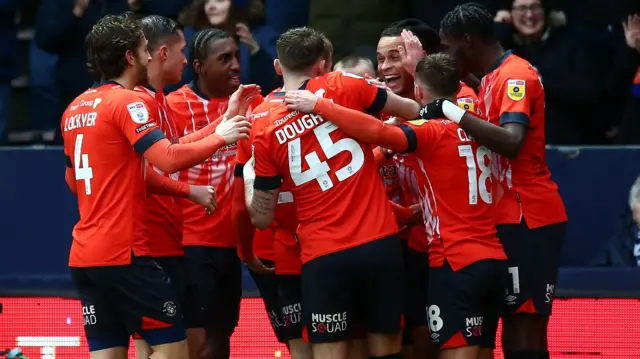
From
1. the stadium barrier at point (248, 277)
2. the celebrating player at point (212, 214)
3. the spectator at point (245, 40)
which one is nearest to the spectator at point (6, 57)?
the stadium barrier at point (248, 277)

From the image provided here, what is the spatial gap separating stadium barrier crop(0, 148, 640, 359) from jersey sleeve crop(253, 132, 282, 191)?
6.35 ft

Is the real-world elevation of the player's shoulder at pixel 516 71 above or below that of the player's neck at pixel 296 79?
below

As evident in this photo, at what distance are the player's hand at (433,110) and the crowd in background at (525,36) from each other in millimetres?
2871

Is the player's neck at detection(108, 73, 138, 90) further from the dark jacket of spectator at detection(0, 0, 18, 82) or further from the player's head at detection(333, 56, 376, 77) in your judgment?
the dark jacket of spectator at detection(0, 0, 18, 82)

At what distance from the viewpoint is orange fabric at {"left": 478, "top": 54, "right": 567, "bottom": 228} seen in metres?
7.50

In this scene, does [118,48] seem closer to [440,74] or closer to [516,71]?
[440,74]

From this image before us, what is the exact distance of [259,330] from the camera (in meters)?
8.91

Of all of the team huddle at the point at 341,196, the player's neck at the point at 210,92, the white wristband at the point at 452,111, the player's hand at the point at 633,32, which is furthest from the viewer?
the player's hand at the point at 633,32

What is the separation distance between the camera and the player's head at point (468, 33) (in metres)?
7.63

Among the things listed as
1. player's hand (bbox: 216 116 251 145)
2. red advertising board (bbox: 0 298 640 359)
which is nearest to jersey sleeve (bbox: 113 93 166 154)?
player's hand (bbox: 216 116 251 145)

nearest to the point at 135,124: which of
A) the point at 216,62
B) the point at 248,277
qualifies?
the point at 216,62

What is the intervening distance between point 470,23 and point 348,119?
1110 mm

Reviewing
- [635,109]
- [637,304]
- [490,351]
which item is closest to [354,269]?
[490,351]

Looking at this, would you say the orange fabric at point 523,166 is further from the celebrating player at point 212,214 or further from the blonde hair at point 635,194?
the blonde hair at point 635,194
